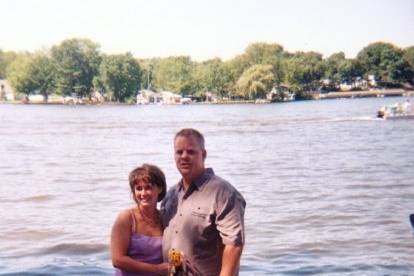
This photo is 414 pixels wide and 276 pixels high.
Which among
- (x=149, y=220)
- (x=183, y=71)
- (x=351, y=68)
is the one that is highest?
(x=183, y=71)

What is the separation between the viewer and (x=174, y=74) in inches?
2482

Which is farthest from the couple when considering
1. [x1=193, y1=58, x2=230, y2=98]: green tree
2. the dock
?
[x1=193, y1=58, x2=230, y2=98]: green tree

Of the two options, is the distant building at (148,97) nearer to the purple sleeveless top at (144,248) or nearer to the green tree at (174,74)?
the green tree at (174,74)

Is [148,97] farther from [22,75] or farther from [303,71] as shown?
[303,71]

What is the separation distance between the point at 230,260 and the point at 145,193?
0.41 meters

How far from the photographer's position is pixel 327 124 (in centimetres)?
3159

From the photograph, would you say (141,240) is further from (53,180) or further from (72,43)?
(72,43)

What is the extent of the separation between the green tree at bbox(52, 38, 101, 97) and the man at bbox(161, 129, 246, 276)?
57.3m

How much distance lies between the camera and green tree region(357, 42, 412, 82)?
91.0 ft

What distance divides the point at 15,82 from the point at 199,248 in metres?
72.7

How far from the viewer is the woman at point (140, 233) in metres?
2.43

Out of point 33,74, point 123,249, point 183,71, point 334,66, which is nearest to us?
point 123,249

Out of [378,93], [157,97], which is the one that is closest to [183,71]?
[157,97]

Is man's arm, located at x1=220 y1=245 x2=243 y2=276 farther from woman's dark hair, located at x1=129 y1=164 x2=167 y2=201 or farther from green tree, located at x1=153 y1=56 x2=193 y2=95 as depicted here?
green tree, located at x1=153 y1=56 x2=193 y2=95
